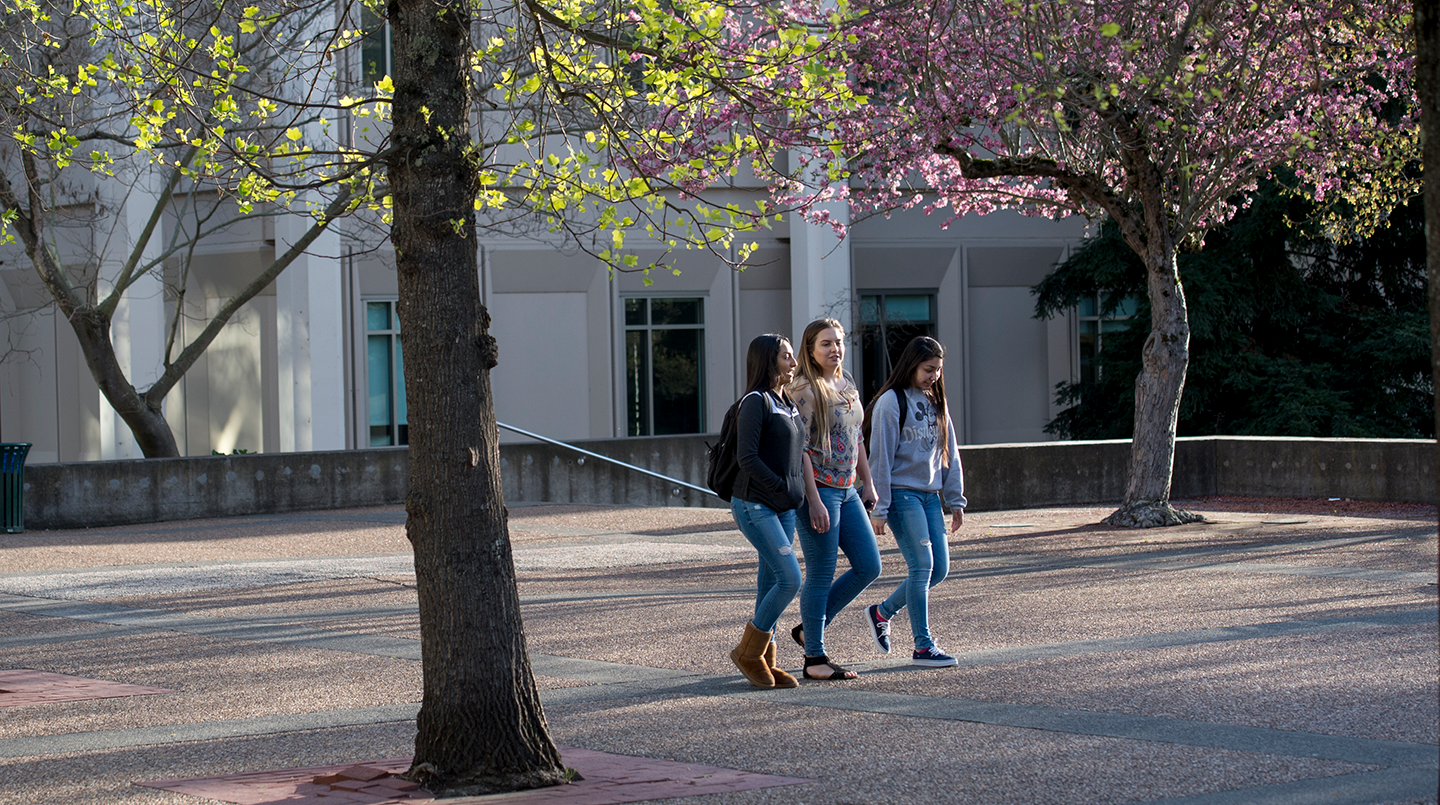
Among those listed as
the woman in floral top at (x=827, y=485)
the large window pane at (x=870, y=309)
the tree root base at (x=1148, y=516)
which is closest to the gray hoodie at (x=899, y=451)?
the woman in floral top at (x=827, y=485)

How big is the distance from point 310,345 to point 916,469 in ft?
63.1

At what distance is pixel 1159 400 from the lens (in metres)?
16.3

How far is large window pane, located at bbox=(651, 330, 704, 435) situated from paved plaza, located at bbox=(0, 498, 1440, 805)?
45.2 ft

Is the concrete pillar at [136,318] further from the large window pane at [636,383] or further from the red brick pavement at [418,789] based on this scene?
the red brick pavement at [418,789]

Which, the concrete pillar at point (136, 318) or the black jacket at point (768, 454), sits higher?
the concrete pillar at point (136, 318)

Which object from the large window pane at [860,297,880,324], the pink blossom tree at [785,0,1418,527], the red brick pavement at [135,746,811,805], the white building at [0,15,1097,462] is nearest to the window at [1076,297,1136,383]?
the white building at [0,15,1097,462]

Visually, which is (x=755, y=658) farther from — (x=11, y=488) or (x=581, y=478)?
(x=581, y=478)

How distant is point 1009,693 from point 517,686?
8.46 ft

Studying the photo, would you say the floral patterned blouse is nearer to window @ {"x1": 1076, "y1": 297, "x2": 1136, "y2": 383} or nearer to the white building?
the white building

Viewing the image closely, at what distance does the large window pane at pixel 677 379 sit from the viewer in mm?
27891

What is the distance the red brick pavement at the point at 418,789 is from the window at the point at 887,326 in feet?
76.6

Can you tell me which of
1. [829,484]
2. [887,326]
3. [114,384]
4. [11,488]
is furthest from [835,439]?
[887,326]

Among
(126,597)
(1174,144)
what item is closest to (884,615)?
(126,597)

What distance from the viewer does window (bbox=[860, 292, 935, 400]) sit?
94.4ft
